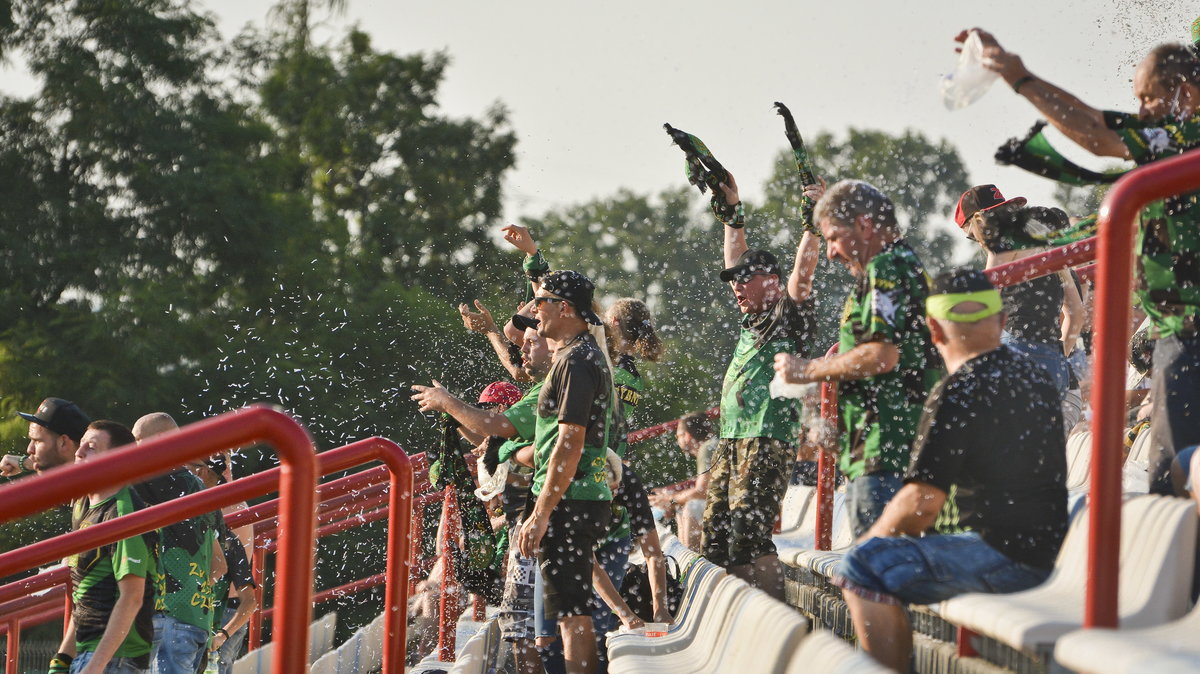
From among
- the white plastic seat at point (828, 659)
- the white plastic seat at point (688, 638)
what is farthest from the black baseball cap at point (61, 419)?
the white plastic seat at point (828, 659)

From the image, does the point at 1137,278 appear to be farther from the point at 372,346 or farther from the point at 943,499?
the point at 372,346

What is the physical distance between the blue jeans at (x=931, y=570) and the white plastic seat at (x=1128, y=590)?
0.06m

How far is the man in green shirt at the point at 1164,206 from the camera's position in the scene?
3.90 metres

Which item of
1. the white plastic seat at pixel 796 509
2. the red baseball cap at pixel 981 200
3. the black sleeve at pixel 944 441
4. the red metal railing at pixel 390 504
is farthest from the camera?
the white plastic seat at pixel 796 509

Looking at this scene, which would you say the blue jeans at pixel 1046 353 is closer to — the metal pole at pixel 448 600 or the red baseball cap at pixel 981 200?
the red baseball cap at pixel 981 200

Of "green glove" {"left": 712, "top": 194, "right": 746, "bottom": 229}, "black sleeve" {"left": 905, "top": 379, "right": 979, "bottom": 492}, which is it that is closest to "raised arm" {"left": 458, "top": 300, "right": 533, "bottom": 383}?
"green glove" {"left": 712, "top": 194, "right": 746, "bottom": 229}

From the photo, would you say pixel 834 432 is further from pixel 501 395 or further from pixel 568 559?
pixel 501 395

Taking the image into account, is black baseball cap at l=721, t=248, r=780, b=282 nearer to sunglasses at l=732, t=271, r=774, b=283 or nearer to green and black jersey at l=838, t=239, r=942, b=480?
sunglasses at l=732, t=271, r=774, b=283

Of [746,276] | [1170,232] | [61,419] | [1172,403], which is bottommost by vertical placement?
[1172,403]

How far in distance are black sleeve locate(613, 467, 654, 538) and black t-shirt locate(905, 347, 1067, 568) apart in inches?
110

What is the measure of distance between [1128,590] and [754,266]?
317 cm

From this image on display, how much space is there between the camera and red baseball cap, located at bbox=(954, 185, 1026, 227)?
635cm

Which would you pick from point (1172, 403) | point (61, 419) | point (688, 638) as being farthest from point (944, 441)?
point (61, 419)

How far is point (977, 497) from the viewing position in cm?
388
